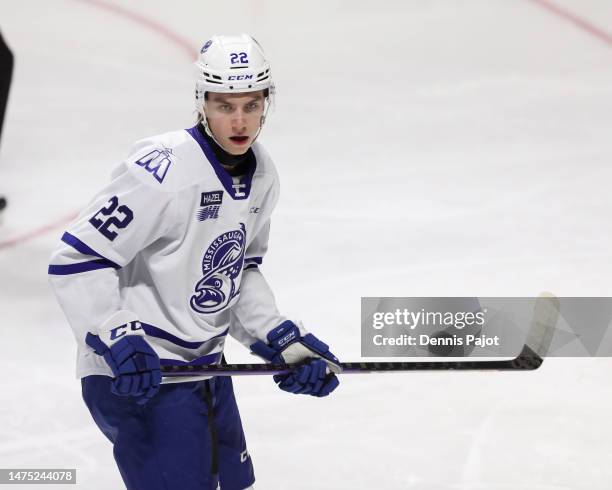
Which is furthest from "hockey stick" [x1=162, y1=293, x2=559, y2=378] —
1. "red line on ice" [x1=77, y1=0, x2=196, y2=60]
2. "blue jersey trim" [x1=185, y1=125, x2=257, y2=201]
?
"red line on ice" [x1=77, y1=0, x2=196, y2=60]

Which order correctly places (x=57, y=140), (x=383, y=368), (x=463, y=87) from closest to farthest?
(x=383, y=368)
(x=57, y=140)
(x=463, y=87)

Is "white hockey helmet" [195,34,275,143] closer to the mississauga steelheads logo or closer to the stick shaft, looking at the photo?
the mississauga steelheads logo

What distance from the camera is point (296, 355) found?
2.35m

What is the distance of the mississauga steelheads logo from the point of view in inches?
85.0

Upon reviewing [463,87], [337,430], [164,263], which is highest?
[164,263]

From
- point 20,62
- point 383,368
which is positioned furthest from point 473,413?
point 20,62

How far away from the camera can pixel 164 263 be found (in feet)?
6.95

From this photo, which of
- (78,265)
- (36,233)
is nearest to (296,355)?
(78,265)

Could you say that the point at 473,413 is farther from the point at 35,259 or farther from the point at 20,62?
the point at 20,62

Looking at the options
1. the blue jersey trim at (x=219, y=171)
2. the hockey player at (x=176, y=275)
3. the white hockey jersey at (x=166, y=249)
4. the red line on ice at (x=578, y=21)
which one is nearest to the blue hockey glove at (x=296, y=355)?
the hockey player at (x=176, y=275)

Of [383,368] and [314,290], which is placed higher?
[383,368]

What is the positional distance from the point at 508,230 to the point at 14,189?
2.01 meters

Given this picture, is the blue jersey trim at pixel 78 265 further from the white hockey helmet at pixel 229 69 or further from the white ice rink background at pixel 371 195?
the white ice rink background at pixel 371 195

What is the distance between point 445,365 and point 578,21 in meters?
3.93
